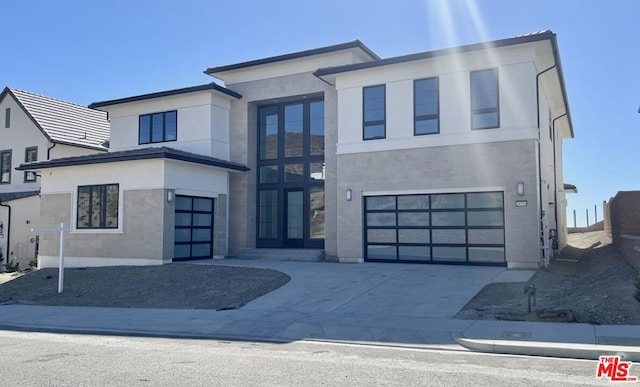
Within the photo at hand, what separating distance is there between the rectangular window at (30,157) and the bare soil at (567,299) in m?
23.4

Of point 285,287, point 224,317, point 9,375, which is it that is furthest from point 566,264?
point 9,375

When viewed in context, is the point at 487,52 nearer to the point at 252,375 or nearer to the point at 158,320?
the point at 158,320

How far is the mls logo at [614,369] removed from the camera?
6.31m

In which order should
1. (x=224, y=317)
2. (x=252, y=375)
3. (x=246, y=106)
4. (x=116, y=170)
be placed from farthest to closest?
(x=246, y=106) → (x=116, y=170) → (x=224, y=317) → (x=252, y=375)

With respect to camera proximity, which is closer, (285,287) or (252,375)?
(252,375)

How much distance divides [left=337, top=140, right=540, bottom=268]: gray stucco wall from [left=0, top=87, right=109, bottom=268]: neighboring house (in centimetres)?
1524

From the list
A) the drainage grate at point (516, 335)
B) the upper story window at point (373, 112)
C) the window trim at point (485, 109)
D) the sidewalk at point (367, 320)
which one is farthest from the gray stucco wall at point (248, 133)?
the drainage grate at point (516, 335)

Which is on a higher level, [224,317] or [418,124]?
[418,124]

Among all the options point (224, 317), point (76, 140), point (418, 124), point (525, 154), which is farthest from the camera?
point (76, 140)

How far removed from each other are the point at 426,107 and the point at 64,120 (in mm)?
20819

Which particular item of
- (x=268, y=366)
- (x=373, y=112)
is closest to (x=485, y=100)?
(x=373, y=112)

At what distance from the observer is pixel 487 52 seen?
17328 millimetres

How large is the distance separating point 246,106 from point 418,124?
796 cm

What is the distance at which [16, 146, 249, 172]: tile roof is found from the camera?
19.1 meters
